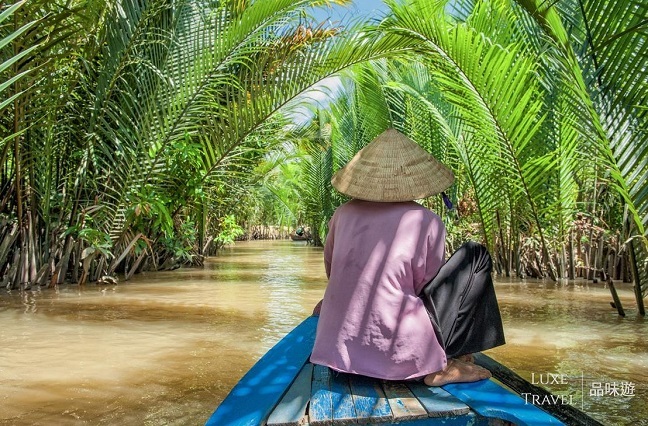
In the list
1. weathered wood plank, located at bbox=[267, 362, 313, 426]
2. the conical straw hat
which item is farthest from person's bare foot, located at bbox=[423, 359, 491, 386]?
the conical straw hat

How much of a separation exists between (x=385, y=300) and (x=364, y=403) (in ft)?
1.22

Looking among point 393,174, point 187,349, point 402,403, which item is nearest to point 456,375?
point 402,403

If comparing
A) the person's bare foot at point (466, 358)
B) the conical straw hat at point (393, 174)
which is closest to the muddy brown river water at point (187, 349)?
the person's bare foot at point (466, 358)

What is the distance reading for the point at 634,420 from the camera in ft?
8.41

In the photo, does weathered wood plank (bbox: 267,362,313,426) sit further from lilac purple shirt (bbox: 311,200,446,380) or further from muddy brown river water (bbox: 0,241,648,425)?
muddy brown river water (bbox: 0,241,648,425)

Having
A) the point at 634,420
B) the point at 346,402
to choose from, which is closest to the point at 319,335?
the point at 346,402

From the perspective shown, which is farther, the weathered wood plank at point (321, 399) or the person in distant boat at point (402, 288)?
the person in distant boat at point (402, 288)

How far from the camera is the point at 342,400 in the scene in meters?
1.97

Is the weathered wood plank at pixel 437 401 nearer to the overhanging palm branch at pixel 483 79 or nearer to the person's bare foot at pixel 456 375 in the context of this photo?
the person's bare foot at pixel 456 375

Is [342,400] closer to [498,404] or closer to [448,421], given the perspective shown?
[448,421]

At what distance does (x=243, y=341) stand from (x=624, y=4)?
291cm

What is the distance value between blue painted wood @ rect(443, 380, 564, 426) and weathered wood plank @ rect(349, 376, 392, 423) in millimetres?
228

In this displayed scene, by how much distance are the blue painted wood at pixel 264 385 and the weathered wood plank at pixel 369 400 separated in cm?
23

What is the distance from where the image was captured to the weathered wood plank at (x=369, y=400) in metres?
1.83
